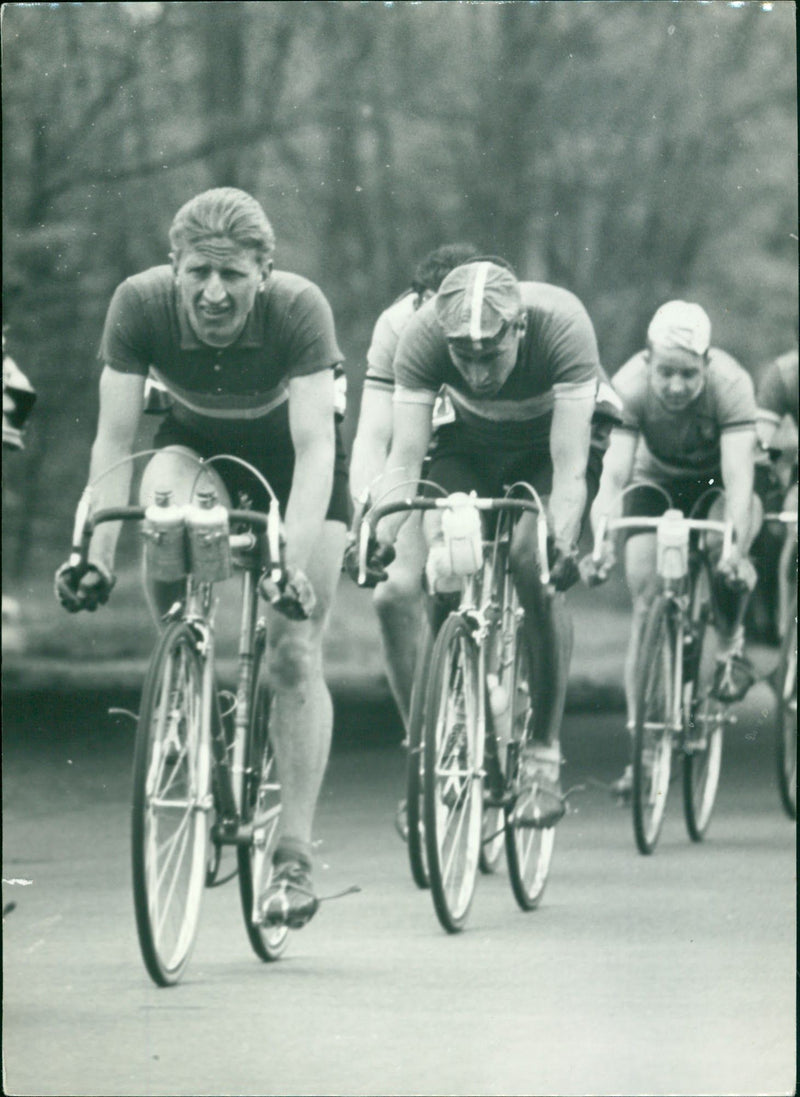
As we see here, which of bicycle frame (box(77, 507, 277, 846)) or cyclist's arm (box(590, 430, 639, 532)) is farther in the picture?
cyclist's arm (box(590, 430, 639, 532))

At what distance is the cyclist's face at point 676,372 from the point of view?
7.55 meters

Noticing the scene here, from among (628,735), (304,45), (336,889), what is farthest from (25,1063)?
(304,45)

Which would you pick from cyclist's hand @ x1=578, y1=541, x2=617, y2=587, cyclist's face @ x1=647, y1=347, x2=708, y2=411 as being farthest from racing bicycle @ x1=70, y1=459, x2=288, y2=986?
cyclist's face @ x1=647, y1=347, x2=708, y2=411

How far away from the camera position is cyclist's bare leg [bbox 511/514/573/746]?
24.6 ft

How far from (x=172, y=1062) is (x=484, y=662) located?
5.09ft

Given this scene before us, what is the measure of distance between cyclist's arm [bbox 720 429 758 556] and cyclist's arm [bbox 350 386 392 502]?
101cm

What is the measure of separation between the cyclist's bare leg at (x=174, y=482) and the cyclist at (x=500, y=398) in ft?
1.67

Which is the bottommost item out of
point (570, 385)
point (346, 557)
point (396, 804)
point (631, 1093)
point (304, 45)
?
point (631, 1093)

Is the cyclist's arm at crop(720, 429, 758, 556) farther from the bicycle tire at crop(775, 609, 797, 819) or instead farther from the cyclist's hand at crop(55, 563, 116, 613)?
the cyclist's hand at crop(55, 563, 116, 613)

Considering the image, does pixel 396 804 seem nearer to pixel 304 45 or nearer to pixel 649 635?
pixel 649 635

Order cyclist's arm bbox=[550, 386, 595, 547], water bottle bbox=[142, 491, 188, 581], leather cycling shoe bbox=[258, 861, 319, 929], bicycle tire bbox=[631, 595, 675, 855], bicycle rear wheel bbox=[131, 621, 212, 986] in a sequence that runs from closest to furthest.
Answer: bicycle rear wheel bbox=[131, 621, 212, 986]
water bottle bbox=[142, 491, 188, 581]
leather cycling shoe bbox=[258, 861, 319, 929]
cyclist's arm bbox=[550, 386, 595, 547]
bicycle tire bbox=[631, 595, 675, 855]

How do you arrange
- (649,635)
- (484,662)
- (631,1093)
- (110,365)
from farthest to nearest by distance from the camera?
1. (649,635)
2. (484,662)
3. (110,365)
4. (631,1093)

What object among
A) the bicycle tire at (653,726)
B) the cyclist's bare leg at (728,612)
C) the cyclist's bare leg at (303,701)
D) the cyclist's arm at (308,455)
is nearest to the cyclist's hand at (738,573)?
the cyclist's bare leg at (728,612)

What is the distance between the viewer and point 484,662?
7.66 m
